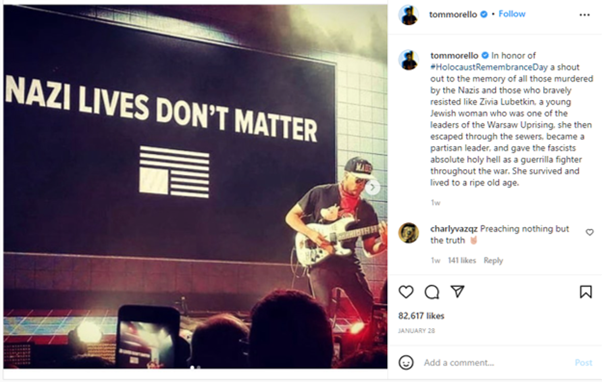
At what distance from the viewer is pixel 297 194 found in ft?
8.76

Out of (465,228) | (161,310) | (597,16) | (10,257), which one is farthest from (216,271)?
(597,16)

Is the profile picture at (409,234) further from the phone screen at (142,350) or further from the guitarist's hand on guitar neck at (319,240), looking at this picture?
the phone screen at (142,350)

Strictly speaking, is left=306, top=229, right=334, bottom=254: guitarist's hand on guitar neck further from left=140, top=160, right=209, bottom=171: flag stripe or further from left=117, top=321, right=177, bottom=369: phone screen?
left=117, top=321, right=177, bottom=369: phone screen

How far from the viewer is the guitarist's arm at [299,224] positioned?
2.66 meters

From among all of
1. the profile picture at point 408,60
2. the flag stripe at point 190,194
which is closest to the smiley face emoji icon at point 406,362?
the flag stripe at point 190,194

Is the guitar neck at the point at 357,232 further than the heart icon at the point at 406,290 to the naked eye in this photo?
Yes

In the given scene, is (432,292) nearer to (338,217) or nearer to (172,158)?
(338,217)

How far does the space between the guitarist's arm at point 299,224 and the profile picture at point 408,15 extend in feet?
2.46

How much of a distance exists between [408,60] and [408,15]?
162 mm

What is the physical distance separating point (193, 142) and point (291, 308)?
2.27 ft

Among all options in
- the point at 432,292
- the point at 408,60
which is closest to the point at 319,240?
the point at 432,292
